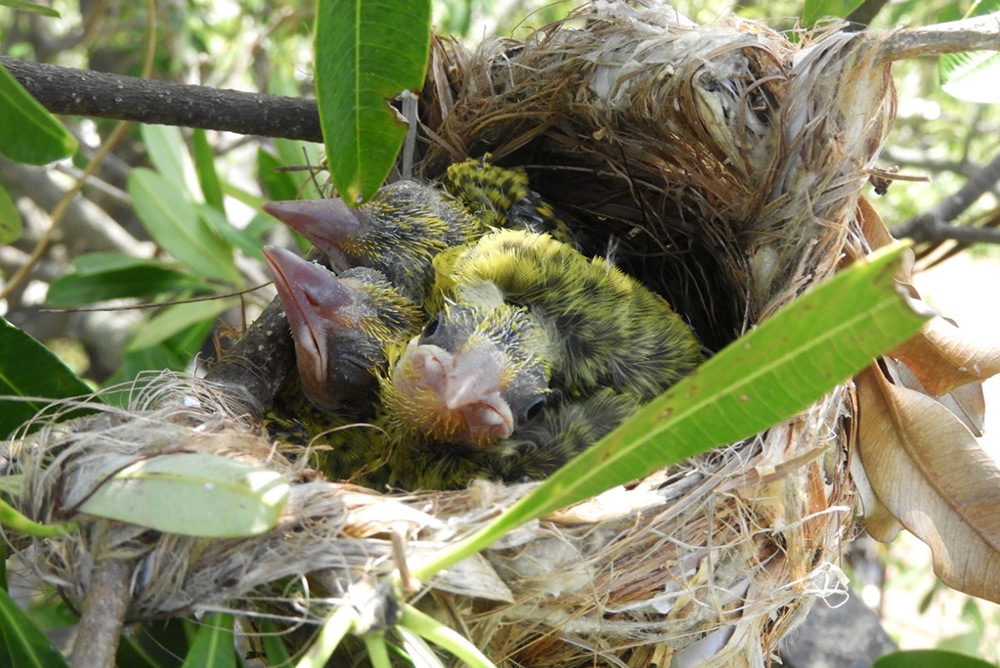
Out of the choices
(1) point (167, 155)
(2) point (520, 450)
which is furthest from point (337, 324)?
(1) point (167, 155)

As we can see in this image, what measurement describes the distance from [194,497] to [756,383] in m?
0.47

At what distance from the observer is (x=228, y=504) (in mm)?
762

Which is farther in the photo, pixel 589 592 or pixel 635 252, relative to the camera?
pixel 635 252

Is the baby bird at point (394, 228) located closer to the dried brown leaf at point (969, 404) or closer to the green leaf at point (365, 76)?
the green leaf at point (365, 76)

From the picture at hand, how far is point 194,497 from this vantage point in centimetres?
78

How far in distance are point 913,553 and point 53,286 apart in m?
3.84

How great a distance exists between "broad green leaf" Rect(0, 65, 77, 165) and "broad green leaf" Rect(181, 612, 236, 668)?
0.54 m

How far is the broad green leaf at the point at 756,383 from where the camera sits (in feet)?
1.86

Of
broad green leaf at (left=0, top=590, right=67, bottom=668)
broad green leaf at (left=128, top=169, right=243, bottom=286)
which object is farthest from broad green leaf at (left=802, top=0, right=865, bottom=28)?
broad green leaf at (left=0, top=590, right=67, bottom=668)

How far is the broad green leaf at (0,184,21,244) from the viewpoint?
129 centimetres

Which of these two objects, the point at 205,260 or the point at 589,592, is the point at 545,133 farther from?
the point at 589,592

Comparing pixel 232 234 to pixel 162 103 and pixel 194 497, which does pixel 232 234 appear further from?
pixel 194 497

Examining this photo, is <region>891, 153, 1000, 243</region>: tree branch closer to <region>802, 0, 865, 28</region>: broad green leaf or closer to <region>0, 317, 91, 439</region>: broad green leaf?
<region>802, 0, 865, 28</region>: broad green leaf

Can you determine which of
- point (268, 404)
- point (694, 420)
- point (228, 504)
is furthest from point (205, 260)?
point (694, 420)
